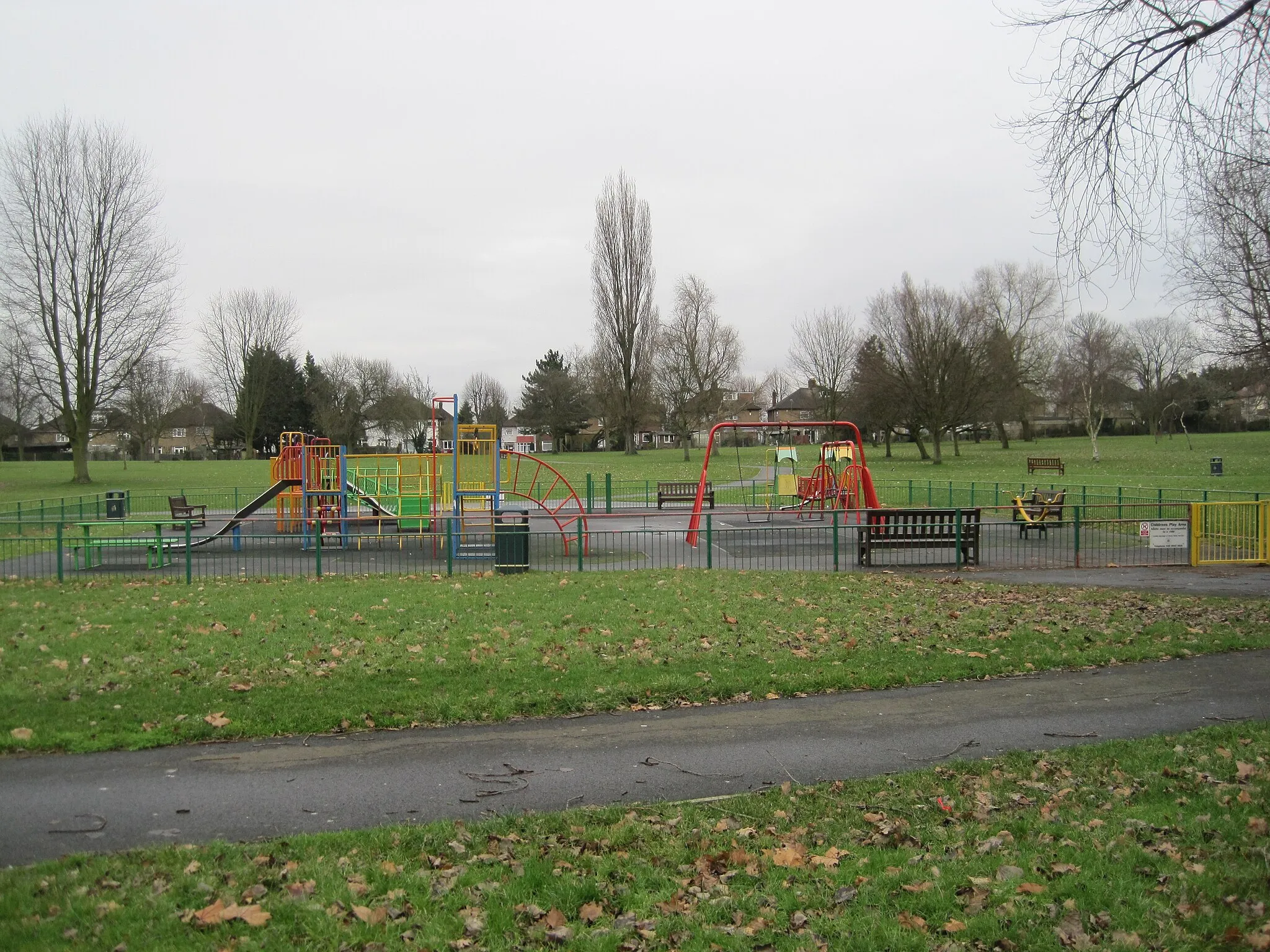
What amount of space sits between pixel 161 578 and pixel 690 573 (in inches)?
361

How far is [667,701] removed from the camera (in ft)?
25.7

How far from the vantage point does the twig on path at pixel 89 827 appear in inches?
205

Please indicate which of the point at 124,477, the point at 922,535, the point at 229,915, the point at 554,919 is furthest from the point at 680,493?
the point at 124,477

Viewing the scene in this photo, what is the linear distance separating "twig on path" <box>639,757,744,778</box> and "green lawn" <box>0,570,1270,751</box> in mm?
1284

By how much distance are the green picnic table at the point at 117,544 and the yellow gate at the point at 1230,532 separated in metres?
17.9

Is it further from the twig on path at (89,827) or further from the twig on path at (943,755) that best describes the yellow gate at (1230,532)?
the twig on path at (89,827)

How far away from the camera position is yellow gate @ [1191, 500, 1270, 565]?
16172 mm

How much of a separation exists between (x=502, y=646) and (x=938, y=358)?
169 feet

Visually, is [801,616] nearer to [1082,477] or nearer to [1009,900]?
[1009,900]

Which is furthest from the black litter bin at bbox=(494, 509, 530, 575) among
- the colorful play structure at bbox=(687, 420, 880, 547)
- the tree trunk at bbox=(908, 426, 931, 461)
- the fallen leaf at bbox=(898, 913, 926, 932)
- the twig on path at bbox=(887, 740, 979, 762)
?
the tree trunk at bbox=(908, 426, 931, 461)

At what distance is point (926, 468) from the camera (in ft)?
173

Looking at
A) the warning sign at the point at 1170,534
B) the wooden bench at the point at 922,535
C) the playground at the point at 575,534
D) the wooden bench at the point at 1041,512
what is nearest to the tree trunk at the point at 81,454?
the playground at the point at 575,534

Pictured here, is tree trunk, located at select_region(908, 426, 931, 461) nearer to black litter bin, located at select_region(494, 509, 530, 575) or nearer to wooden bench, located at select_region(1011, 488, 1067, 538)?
wooden bench, located at select_region(1011, 488, 1067, 538)

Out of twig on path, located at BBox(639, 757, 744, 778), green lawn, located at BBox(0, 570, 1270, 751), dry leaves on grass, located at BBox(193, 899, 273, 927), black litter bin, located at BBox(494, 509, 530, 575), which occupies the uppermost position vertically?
black litter bin, located at BBox(494, 509, 530, 575)
